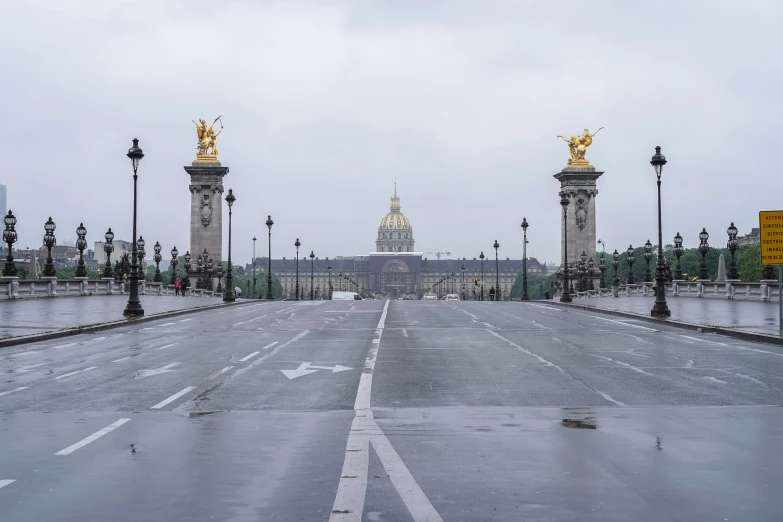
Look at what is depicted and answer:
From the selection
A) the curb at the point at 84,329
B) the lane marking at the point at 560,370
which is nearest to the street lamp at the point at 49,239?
the curb at the point at 84,329

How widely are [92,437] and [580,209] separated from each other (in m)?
93.4

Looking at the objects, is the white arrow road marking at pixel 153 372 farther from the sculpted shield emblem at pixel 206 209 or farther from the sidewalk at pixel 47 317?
the sculpted shield emblem at pixel 206 209

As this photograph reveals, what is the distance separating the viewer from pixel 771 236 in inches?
1018

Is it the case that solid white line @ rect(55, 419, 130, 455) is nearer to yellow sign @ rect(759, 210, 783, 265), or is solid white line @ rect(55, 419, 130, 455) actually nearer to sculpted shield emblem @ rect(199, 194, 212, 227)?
yellow sign @ rect(759, 210, 783, 265)

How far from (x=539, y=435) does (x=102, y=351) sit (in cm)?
1486

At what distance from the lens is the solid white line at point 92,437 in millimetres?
9367

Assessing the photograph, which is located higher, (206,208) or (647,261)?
(206,208)

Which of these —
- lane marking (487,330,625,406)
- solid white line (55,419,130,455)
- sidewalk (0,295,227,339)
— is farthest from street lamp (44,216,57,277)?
solid white line (55,419,130,455)

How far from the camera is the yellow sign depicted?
84.1ft

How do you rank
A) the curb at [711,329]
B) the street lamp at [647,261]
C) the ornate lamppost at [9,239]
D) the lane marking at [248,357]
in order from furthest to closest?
the street lamp at [647,261]
the ornate lamppost at [9,239]
the curb at [711,329]
the lane marking at [248,357]

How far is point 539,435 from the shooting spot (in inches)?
405

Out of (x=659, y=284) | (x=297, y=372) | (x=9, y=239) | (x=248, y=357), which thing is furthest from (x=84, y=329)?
(x=9, y=239)

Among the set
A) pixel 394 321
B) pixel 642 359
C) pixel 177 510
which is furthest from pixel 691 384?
pixel 394 321

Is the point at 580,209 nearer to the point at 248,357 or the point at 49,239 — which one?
the point at 49,239
